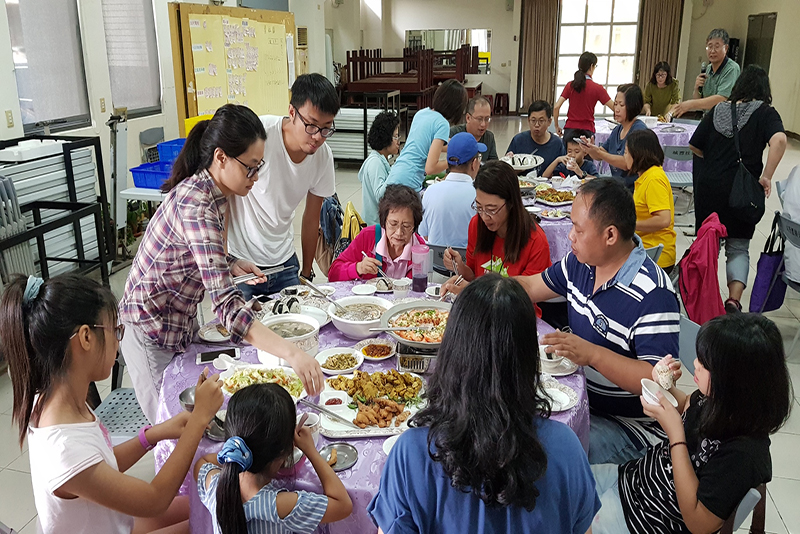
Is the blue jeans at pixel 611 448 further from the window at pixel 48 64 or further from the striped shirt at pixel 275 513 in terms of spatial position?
the window at pixel 48 64

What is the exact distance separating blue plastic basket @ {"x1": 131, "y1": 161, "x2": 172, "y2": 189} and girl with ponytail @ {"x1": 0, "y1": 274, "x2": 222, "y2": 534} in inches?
135

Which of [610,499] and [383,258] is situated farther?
[383,258]

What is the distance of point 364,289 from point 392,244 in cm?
40

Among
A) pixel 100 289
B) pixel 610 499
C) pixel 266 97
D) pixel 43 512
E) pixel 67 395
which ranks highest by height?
pixel 266 97

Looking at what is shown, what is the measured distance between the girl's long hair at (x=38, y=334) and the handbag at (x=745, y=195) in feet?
13.3

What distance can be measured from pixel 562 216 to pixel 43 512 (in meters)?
3.23

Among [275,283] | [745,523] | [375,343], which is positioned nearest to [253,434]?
[375,343]

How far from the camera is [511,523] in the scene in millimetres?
1050

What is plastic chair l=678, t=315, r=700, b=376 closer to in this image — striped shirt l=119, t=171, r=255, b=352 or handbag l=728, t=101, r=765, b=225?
striped shirt l=119, t=171, r=255, b=352

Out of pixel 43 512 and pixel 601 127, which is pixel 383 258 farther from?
pixel 601 127

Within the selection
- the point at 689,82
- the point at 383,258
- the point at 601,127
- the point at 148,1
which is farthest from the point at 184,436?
the point at 689,82

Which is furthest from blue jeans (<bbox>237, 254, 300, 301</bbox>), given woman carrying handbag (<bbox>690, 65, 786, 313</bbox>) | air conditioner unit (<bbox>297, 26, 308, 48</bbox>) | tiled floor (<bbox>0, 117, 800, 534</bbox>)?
air conditioner unit (<bbox>297, 26, 308, 48</bbox>)

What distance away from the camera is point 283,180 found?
2723 mm

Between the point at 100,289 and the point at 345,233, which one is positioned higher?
the point at 100,289
